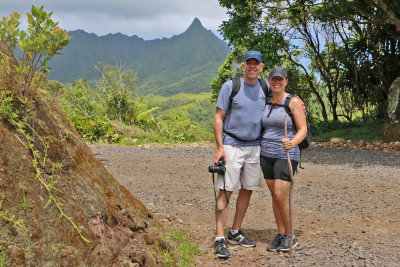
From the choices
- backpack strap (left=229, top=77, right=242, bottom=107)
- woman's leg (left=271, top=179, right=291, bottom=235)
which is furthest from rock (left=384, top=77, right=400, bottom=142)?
backpack strap (left=229, top=77, right=242, bottom=107)

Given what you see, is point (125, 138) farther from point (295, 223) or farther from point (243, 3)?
point (295, 223)

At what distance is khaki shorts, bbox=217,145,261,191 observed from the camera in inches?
157

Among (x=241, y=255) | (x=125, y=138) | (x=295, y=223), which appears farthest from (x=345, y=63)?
(x=241, y=255)

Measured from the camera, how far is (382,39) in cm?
1700

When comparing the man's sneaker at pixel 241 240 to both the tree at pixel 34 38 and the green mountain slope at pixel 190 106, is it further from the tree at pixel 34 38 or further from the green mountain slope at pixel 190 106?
the green mountain slope at pixel 190 106

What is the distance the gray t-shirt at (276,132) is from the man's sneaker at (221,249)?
1.08 meters

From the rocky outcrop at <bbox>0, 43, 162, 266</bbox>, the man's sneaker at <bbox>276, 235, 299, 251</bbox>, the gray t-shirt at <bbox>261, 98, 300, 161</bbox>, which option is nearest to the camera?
the rocky outcrop at <bbox>0, 43, 162, 266</bbox>

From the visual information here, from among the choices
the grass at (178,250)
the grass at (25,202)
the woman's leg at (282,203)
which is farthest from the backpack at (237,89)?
the grass at (25,202)

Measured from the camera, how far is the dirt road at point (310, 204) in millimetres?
3965

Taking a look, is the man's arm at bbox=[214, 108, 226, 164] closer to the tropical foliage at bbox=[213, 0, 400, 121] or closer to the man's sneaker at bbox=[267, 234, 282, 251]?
the man's sneaker at bbox=[267, 234, 282, 251]

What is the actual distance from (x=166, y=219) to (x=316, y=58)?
17686 mm

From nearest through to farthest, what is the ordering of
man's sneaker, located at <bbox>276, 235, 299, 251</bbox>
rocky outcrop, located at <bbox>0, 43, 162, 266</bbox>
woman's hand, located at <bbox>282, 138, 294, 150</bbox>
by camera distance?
rocky outcrop, located at <bbox>0, 43, 162, 266</bbox>, woman's hand, located at <bbox>282, 138, 294, 150</bbox>, man's sneaker, located at <bbox>276, 235, 299, 251</bbox>

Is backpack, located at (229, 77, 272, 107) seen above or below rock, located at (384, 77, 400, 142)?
A: above

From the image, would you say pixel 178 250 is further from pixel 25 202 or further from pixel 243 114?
pixel 25 202
